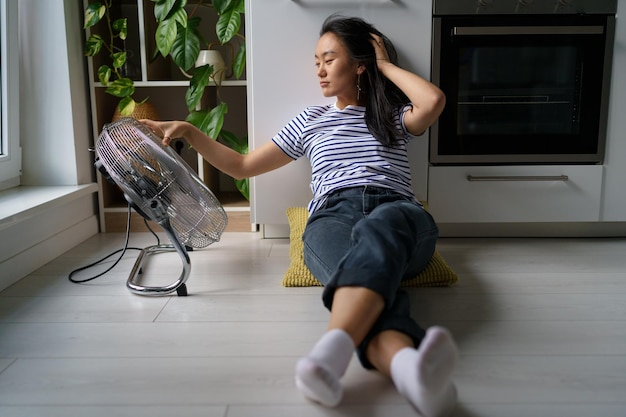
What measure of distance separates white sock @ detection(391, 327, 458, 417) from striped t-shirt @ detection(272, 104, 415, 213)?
0.78m

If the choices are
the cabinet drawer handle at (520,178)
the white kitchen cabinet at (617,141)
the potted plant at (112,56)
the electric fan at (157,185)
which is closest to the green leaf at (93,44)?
the potted plant at (112,56)

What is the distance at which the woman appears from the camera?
34.8 inches

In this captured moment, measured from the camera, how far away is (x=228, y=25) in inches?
79.4

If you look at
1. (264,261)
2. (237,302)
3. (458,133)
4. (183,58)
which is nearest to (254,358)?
(237,302)

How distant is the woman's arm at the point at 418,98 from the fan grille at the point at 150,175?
632 mm

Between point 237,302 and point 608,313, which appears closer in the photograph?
point 608,313

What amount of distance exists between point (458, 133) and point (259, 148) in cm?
73

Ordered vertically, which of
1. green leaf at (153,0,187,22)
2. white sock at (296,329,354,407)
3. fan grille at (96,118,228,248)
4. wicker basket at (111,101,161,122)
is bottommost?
white sock at (296,329,354,407)

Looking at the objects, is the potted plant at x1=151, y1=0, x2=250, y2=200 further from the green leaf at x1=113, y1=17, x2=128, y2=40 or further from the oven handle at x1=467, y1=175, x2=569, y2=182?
the oven handle at x1=467, y1=175, x2=569, y2=182

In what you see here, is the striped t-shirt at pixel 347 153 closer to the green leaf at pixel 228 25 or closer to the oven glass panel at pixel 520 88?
the oven glass panel at pixel 520 88

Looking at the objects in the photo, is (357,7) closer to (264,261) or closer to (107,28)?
(264,261)

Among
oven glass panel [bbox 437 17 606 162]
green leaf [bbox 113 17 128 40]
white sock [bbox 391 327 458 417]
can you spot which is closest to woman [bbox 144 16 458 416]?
white sock [bbox 391 327 458 417]

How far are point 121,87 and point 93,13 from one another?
0.28m

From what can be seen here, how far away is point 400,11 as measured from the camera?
1.86 meters
